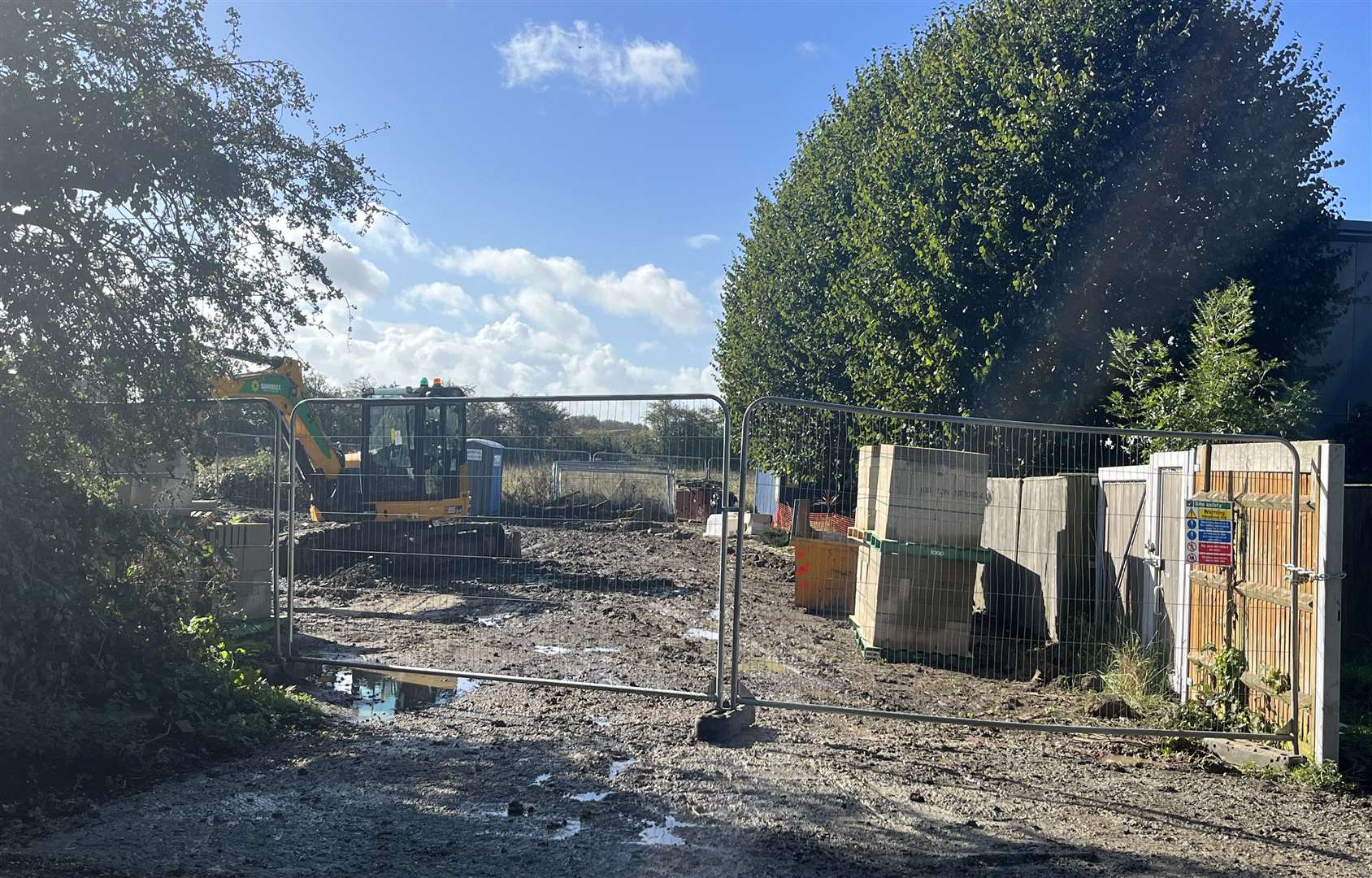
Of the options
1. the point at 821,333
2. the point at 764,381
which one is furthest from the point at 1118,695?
the point at 764,381

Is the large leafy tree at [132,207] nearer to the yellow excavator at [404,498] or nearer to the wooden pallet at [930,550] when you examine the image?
the yellow excavator at [404,498]

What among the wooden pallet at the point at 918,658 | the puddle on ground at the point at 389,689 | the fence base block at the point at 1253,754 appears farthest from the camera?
the wooden pallet at the point at 918,658

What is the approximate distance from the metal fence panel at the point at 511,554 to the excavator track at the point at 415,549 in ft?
0.08

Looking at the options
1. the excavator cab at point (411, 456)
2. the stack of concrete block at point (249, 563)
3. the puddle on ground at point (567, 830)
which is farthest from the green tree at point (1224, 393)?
the stack of concrete block at point (249, 563)

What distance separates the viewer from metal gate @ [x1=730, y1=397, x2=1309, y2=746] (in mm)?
7004

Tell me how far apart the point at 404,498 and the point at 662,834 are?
5164mm

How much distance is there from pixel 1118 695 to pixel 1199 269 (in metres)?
8.95

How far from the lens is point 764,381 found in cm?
2622

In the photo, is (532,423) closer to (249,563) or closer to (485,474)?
(485,474)

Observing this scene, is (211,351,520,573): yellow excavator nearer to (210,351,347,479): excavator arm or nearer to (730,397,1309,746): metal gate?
(730,397,1309,746): metal gate

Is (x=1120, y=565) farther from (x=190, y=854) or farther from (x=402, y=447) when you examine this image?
(x=190, y=854)

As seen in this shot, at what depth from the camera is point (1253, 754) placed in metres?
6.71

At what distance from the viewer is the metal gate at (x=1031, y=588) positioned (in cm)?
700

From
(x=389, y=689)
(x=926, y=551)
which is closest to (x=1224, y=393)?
(x=926, y=551)
